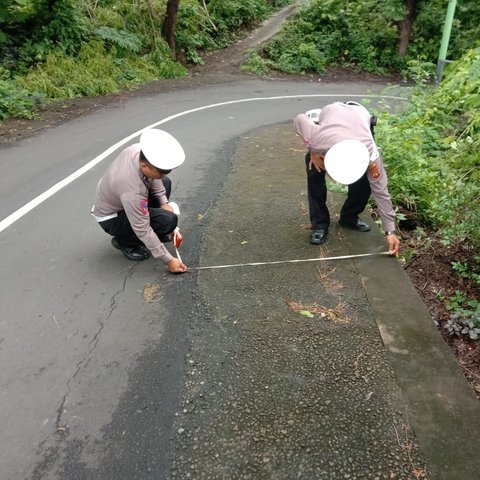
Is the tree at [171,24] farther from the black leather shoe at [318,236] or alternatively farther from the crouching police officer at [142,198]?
the black leather shoe at [318,236]

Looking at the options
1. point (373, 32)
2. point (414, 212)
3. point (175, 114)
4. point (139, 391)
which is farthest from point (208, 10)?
point (139, 391)

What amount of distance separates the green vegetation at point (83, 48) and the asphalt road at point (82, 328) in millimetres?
4679

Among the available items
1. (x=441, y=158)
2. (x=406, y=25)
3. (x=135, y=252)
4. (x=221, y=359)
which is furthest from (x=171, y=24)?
(x=221, y=359)

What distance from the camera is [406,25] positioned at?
52.5 feet

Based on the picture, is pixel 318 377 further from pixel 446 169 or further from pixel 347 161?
pixel 446 169

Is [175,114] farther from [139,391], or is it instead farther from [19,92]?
[139,391]

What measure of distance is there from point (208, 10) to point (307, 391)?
1832 cm

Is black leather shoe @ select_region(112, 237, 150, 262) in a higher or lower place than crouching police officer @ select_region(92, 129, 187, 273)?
lower

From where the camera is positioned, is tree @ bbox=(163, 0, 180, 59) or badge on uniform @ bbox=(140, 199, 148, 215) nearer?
badge on uniform @ bbox=(140, 199, 148, 215)

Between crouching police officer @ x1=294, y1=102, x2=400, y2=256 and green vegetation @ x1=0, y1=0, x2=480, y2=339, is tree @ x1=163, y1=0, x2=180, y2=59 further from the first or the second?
crouching police officer @ x1=294, y1=102, x2=400, y2=256

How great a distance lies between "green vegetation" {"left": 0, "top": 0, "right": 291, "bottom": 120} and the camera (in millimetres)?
10570

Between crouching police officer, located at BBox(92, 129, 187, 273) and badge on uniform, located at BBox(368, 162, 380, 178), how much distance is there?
153cm

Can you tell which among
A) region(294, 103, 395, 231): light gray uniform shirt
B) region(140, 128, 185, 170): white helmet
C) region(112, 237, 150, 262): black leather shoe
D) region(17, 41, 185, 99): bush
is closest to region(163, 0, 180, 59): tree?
region(17, 41, 185, 99): bush

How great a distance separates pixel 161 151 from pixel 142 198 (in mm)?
468
